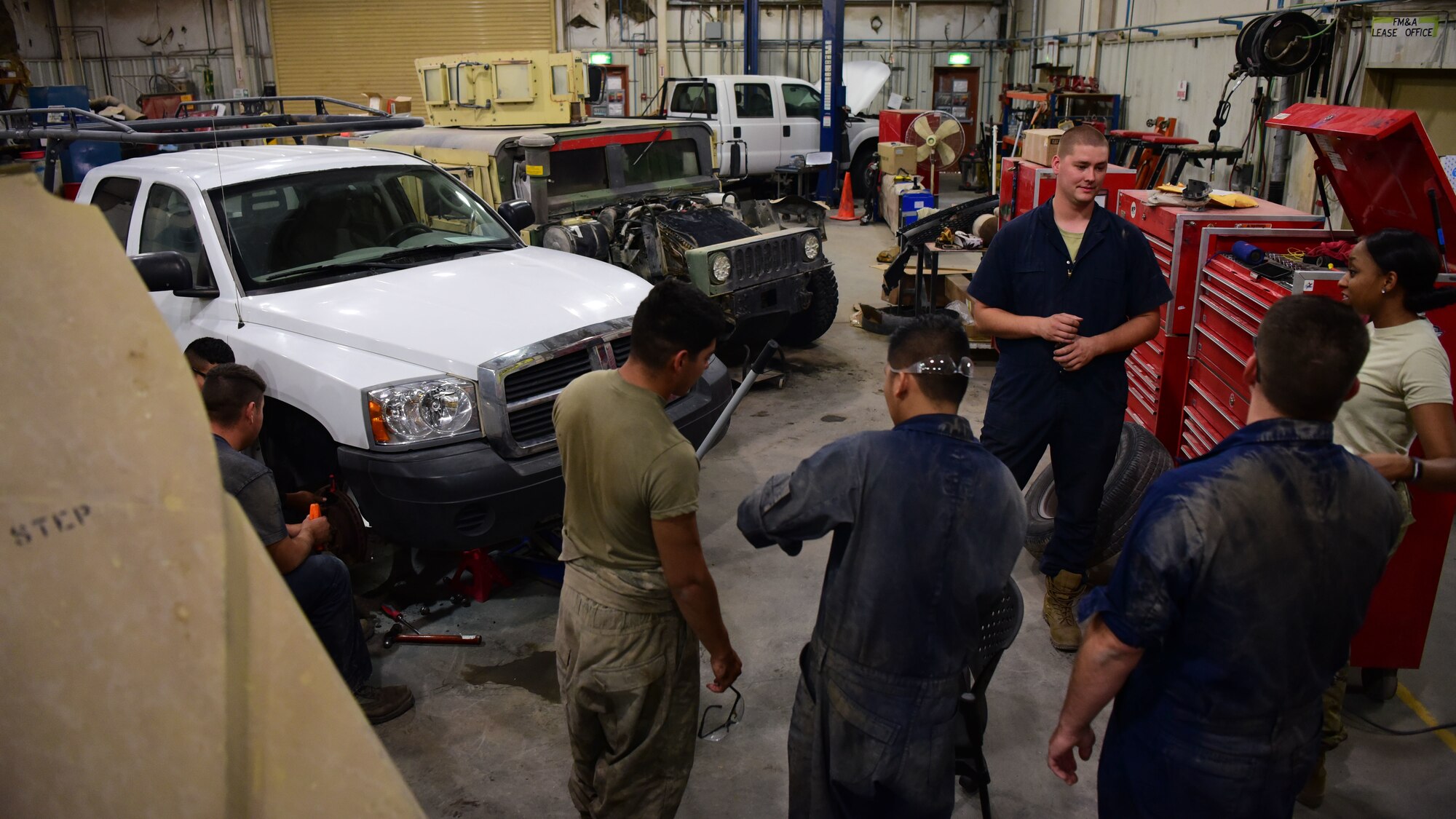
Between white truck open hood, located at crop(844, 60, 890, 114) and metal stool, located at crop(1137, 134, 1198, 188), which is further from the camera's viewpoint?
white truck open hood, located at crop(844, 60, 890, 114)

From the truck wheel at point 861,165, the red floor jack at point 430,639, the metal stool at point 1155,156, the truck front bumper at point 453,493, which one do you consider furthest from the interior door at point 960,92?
the red floor jack at point 430,639

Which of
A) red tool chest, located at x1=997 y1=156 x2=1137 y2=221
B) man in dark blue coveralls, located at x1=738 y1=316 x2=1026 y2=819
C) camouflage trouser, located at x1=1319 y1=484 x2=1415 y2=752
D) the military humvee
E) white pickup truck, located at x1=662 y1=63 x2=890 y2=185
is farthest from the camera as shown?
white pickup truck, located at x1=662 y1=63 x2=890 y2=185

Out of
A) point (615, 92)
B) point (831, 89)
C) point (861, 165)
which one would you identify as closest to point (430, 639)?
point (831, 89)

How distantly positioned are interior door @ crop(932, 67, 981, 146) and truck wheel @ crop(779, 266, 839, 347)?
14.6m

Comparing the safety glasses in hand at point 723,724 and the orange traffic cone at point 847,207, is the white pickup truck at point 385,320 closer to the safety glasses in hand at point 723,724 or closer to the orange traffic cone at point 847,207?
the safety glasses in hand at point 723,724

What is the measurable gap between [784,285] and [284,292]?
3.28 meters

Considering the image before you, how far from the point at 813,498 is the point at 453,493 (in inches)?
79.6

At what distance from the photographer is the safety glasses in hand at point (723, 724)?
3.36 meters

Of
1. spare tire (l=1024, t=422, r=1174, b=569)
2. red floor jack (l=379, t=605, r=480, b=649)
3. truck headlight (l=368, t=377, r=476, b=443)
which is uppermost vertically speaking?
truck headlight (l=368, t=377, r=476, b=443)

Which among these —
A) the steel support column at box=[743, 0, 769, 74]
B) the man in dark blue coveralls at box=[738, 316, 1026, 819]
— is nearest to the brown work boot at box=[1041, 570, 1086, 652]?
the man in dark blue coveralls at box=[738, 316, 1026, 819]

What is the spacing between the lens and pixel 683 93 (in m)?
14.2

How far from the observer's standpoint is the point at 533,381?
154 inches

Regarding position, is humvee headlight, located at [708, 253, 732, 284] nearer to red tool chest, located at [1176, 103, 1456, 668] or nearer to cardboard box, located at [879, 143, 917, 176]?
red tool chest, located at [1176, 103, 1456, 668]

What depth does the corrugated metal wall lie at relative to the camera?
20.6 metres
